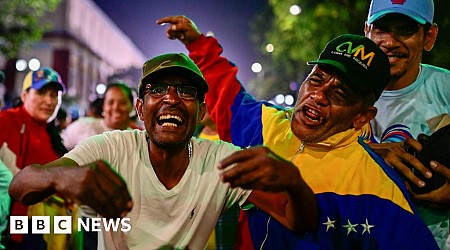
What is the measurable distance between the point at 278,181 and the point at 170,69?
111cm

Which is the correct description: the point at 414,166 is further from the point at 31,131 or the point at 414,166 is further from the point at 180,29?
the point at 31,131

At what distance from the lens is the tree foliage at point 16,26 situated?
24.6 m

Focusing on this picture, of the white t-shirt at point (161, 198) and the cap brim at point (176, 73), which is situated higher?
the cap brim at point (176, 73)

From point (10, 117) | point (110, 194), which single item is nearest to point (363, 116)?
point (110, 194)

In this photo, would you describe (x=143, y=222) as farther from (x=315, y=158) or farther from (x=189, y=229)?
(x=315, y=158)

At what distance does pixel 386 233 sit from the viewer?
2520mm

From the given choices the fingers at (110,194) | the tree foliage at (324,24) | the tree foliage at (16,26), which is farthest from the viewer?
the tree foliage at (16,26)

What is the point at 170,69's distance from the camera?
2996 millimetres

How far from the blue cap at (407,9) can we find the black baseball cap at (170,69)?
1.19m

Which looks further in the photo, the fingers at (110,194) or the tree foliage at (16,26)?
the tree foliage at (16,26)

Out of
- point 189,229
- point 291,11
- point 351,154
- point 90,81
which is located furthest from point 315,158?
point 90,81

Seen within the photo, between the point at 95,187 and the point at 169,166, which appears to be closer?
the point at 95,187

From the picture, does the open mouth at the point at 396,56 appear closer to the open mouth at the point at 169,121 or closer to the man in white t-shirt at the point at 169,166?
the man in white t-shirt at the point at 169,166

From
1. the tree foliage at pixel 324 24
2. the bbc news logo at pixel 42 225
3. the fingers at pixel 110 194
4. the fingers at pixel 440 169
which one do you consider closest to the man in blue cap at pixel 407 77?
the fingers at pixel 440 169
